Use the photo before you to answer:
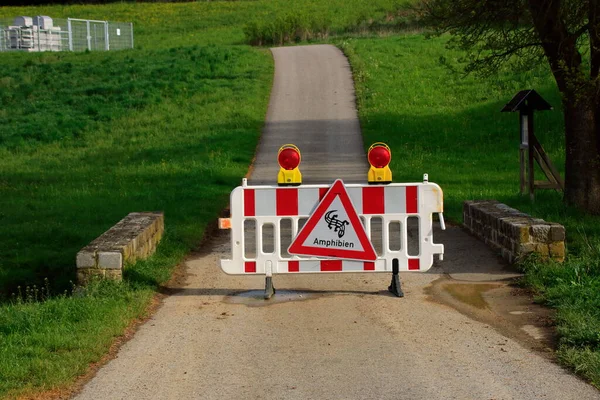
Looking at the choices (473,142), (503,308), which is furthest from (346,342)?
(473,142)

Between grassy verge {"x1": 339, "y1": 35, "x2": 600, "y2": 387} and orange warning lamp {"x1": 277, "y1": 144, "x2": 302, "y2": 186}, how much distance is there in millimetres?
2598

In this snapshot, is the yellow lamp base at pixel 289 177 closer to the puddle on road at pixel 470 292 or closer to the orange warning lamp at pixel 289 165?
the orange warning lamp at pixel 289 165

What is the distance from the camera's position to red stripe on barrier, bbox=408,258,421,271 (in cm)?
941

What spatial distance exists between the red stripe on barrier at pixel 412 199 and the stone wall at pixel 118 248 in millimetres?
2847

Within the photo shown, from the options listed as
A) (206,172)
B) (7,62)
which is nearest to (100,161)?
(206,172)

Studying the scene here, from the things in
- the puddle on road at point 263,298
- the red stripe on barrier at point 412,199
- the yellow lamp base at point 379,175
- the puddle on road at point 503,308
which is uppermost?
the yellow lamp base at point 379,175

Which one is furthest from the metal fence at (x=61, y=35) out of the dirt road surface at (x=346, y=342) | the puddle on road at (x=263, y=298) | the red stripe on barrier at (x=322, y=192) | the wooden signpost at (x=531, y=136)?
the red stripe on barrier at (x=322, y=192)

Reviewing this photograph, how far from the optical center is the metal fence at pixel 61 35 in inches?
2140

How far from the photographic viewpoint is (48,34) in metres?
55.3

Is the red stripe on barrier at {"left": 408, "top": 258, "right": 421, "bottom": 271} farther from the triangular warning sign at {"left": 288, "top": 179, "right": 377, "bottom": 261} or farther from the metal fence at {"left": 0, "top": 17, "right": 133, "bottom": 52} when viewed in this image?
the metal fence at {"left": 0, "top": 17, "right": 133, "bottom": 52}

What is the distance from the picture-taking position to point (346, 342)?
297 inches

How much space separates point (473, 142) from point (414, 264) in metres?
17.0

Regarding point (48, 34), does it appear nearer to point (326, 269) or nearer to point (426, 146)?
point (426, 146)

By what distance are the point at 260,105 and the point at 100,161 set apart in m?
8.96
